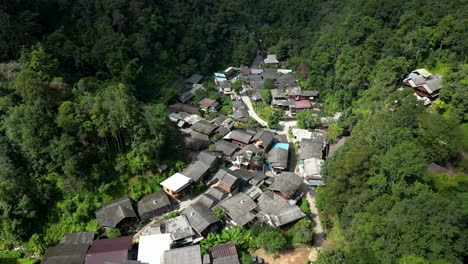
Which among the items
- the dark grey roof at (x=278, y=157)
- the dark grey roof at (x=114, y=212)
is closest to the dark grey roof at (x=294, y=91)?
the dark grey roof at (x=278, y=157)

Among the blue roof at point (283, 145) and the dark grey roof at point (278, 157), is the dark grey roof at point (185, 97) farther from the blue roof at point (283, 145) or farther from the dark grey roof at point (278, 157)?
the dark grey roof at point (278, 157)

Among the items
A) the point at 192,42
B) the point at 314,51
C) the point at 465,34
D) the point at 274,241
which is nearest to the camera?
the point at 274,241

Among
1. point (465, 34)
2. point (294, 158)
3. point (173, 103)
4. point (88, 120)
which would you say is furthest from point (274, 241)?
point (465, 34)

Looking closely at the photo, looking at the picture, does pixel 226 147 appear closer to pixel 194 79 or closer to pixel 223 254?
pixel 223 254

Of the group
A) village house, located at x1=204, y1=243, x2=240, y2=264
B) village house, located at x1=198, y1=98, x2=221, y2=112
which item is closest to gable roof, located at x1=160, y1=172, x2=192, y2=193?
village house, located at x1=204, y1=243, x2=240, y2=264

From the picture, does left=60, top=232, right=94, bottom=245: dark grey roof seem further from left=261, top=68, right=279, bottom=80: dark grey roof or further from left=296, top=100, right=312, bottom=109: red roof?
left=261, top=68, right=279, bottom=80: dark grey roof

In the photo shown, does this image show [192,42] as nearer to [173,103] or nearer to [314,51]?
[173,103]
